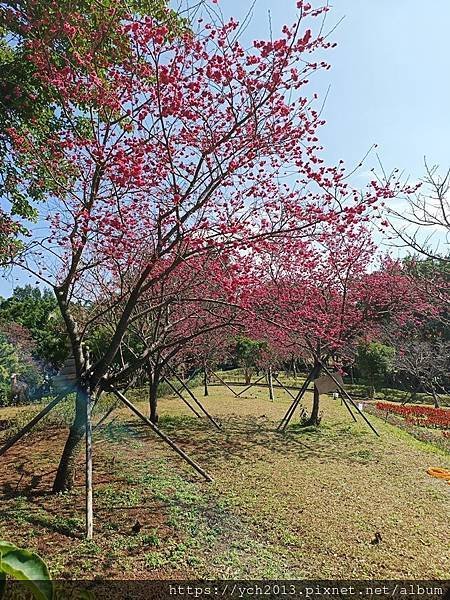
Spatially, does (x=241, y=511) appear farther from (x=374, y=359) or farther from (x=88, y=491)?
(x=374, y=359)

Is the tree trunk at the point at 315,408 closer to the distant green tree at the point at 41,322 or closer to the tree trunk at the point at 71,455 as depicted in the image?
the tree trunk at the point at 71,455

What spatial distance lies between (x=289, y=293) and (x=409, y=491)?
4.33 m

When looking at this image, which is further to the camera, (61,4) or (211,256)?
(211,256)

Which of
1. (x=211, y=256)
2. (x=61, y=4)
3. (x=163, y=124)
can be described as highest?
(x=61, y=4)

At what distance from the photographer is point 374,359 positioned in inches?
691

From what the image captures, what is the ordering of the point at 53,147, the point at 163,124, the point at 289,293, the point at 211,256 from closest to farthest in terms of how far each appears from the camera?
the point at 163,124 < the point at 53,147 < the point at 211,256 < the point at 289,293

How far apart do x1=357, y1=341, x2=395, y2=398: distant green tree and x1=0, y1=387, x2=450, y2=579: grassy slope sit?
9.56 metres

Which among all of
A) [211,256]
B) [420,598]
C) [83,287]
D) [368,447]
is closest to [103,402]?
[83,287]

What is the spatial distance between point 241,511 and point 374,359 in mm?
14319

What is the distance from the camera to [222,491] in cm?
529

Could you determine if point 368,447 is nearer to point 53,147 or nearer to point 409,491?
point 409,491

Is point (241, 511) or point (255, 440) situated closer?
point (241, 511)

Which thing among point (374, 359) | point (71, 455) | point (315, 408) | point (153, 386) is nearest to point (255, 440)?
point (315, 408)

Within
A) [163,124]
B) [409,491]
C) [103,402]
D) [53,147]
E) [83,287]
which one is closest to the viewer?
[163,124]
